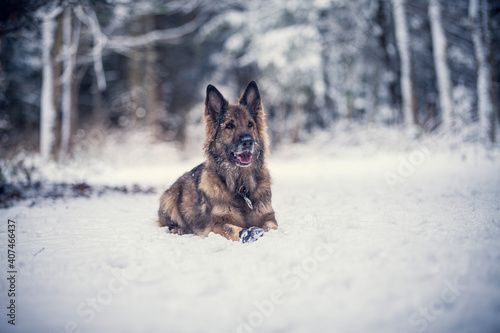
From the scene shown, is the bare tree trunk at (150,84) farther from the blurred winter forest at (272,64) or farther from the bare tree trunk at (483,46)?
the bare tree trunk at (483,46)

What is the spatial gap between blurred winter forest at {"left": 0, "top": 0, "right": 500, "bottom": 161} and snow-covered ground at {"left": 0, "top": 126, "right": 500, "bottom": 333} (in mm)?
6745

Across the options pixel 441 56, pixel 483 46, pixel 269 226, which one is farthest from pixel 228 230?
pixel 441 56

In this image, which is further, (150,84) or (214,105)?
(150,84)

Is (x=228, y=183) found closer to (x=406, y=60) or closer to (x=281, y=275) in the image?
(x=281, y=275)

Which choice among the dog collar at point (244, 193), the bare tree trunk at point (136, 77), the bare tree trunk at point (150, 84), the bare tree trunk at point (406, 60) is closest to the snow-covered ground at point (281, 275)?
the dog collar at point (244, 193)

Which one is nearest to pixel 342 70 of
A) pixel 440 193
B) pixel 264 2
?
pixel 264 2

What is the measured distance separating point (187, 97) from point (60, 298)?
69.2 ft

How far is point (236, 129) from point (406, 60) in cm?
1037

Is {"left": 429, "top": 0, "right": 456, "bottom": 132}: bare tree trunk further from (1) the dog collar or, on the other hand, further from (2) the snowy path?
(1) the dog collar

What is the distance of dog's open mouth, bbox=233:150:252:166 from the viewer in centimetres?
328

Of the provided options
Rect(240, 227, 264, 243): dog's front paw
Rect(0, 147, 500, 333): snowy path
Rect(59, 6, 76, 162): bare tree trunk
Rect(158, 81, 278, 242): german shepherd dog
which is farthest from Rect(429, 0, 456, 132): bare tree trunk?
Rect(59, 6, 76, 162): bare tree trunk

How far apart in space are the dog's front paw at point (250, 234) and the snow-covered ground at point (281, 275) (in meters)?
0.10

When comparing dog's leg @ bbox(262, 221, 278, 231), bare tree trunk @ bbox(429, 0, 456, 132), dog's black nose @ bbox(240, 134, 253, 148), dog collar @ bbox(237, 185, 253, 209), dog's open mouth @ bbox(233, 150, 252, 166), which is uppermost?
bare tree trunk @ bbox(429, 0, 456, 132)

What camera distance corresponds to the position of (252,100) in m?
3.86
